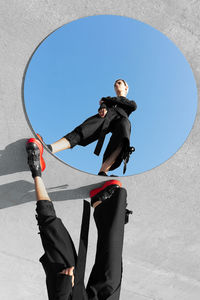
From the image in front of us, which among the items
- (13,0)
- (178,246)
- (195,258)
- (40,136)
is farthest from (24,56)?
(195,258)

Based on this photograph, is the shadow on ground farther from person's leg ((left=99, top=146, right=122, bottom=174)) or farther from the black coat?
the black coat

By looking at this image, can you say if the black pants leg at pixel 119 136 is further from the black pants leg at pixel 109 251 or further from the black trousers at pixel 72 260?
the black trousers at pixel 72 260

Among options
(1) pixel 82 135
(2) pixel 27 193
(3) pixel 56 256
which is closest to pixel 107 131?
(1) pixel 82 135

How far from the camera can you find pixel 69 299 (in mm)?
1986

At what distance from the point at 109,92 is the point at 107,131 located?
0.25m

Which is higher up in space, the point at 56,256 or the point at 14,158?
the point at 14,158

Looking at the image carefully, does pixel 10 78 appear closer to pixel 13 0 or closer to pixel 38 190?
pixel 13 0

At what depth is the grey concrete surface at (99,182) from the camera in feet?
7.30

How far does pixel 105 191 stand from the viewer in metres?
2.61

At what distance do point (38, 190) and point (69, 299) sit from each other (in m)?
0.64

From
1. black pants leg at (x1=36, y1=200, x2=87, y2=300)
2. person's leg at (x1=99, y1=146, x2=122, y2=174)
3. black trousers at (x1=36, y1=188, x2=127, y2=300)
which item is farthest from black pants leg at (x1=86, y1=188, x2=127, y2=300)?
person's leg at (x1=99, y1=146, x2=122, y2=174)

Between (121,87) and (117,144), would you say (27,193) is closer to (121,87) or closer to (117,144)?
(117,144)

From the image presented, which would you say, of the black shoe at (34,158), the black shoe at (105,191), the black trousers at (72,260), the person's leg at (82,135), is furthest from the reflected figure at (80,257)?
the person's leg at (82,135)

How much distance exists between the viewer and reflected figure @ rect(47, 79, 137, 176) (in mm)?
2490
